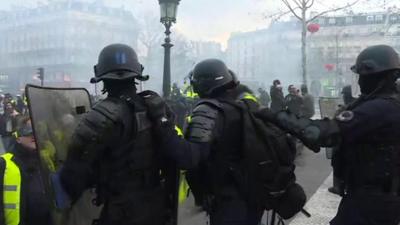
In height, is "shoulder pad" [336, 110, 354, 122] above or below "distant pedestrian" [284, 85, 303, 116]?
above

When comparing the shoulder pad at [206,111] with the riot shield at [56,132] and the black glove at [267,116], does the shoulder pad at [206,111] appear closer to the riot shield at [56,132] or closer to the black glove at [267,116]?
the black glove at [267,116]

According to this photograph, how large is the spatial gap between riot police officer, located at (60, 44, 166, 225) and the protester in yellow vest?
2.08 ft

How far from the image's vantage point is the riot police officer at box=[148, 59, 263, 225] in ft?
7.13

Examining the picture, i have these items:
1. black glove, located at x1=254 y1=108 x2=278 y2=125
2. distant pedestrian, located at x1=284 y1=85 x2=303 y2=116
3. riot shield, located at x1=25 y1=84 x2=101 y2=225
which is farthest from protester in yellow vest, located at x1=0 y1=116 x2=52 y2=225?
distant pedestrian, located at x1=284 y1=85 x2=303 y2=116

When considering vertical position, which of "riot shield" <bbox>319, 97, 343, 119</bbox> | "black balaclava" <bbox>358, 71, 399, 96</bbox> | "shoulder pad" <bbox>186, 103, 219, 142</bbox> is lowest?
"riot shield" <bbox>319, 97, 343, 119</bbox>

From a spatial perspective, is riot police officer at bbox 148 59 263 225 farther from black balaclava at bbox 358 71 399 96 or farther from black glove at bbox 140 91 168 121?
black balaclava at bbox 358 71 399 96

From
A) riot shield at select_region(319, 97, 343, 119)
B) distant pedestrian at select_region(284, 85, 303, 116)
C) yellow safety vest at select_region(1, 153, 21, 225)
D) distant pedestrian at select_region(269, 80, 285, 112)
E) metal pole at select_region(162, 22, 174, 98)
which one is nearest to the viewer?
yellow safety vest at select_region(1, 153, 21, 225)

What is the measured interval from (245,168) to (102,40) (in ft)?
136

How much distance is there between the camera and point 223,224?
2.31 meters

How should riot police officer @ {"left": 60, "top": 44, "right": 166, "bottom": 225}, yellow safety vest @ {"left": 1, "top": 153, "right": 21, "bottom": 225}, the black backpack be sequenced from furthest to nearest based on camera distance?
yellow safety vest @ {"left": 1, "top": 153, "right": 21, "bottom": 225} < the black backpack < riot police officer @ {"left": 60, "top": 44, "right": 166, "bottom": 225}

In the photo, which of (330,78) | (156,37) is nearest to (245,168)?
(156,37)

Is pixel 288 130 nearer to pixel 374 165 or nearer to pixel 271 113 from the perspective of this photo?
pixel 271 113

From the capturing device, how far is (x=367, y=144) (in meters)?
2.35

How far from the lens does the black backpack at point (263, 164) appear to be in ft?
7.46
